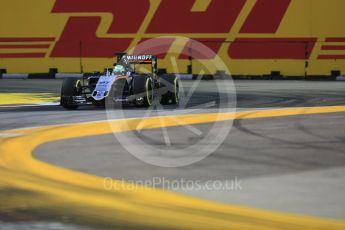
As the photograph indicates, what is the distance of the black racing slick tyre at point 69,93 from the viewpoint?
1388 centimetres

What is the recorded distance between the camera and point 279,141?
28.9 ft

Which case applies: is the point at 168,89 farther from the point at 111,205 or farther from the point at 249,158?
the point at 111,205

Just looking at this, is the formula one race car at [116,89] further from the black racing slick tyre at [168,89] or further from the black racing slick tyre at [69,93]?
the black racing slick tyre at [168,89]

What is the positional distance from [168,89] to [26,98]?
414cm

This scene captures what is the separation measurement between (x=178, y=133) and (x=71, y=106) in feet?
15.4

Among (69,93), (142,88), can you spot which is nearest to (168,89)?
(142,88)

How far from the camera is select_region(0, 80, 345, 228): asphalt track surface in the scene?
18.5ft

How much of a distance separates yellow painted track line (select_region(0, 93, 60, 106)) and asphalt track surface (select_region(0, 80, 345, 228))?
2347 mm

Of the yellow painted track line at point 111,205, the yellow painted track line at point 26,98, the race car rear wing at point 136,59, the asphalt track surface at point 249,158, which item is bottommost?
the yellow painted track line at point 111,205

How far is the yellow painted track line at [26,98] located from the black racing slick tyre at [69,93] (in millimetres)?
1970

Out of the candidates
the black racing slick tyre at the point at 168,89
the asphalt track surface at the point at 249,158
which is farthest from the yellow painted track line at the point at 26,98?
the black racing slick tyre at the point at 168,89

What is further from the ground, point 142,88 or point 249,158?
point 142,88

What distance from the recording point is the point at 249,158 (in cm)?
746

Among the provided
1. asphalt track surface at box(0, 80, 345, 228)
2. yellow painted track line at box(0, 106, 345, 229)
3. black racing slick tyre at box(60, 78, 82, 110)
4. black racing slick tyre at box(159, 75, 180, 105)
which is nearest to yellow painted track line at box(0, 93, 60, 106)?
black racing slick tyre at box(60, 78, 82, 110)
